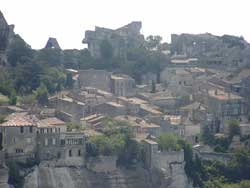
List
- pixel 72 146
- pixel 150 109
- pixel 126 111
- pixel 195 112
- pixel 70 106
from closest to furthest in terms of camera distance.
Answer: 1. pixel 72 146
2. pixel 70 106
3. pixel 126 111
4. pixel 150 109
5. pixel 195 112

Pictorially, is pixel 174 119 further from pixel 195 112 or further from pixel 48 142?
pixel 48 142

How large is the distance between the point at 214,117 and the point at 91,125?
41.7ft

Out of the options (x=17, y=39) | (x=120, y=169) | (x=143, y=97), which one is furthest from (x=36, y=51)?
(x=120, y=169)

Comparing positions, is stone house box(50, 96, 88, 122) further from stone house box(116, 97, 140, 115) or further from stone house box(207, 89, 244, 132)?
stone house box(207, 89, 244, 132)

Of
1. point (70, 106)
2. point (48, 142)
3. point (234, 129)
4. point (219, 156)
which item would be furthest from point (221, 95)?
point (48, 142)

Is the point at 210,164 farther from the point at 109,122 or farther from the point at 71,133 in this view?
the point at 71,133

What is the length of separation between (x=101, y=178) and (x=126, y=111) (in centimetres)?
1129

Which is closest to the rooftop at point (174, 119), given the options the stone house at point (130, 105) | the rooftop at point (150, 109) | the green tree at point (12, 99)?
the rooftop at point (150, 109)

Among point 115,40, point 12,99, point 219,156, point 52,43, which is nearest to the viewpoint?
point 12,99

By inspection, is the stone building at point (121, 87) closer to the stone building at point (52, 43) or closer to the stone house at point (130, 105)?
the stone house at point (130, 105)

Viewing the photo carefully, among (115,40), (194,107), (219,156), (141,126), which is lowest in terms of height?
(219,156)

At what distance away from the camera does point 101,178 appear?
6812cm

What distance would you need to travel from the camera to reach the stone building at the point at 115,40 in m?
93.9

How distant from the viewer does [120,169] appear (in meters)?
69.2
